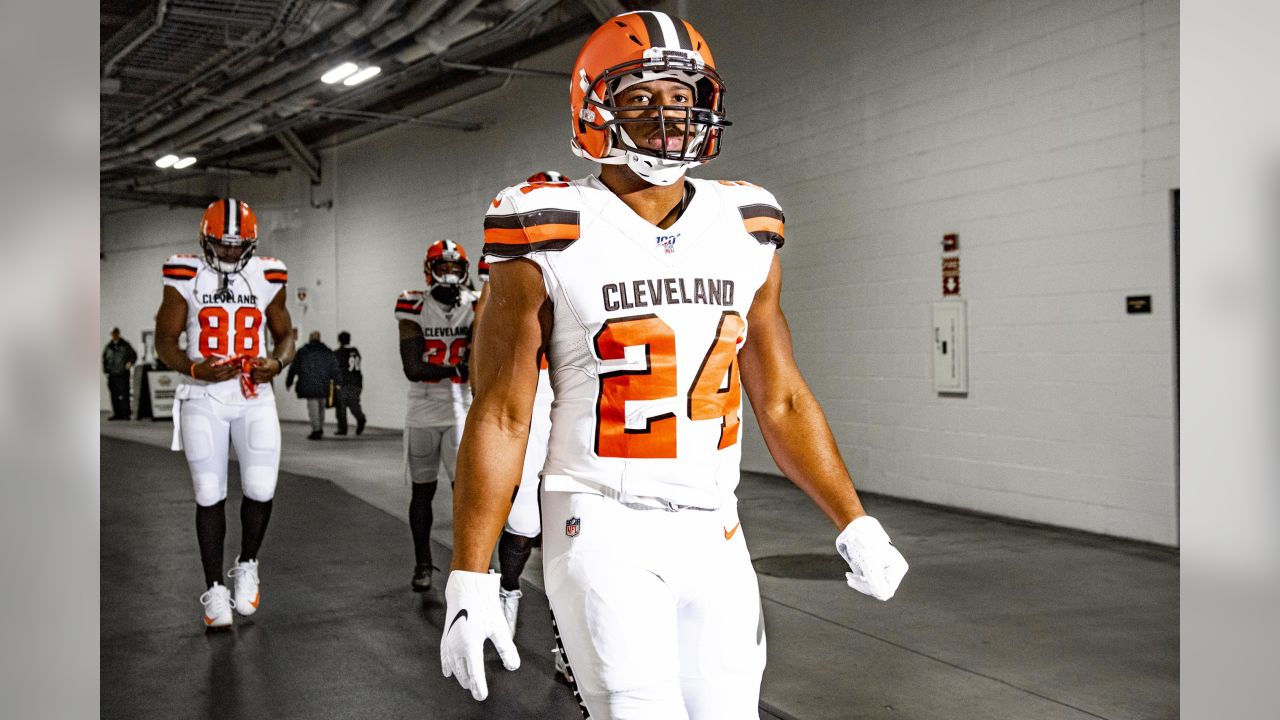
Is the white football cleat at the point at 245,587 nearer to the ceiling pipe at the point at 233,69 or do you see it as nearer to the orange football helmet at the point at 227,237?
the orange football helmet at the point at 227,237

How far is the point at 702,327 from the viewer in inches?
87.7

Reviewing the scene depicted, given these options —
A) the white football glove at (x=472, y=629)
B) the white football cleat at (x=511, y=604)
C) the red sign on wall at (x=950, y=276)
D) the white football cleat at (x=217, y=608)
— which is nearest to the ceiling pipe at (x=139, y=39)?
the white football cleat at (x=217, y=608)

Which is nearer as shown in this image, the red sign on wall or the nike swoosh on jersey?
the nike swoosh on jersey

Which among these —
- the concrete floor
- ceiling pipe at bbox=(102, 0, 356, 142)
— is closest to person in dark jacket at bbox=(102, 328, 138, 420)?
ceiling pipe at bbox=(102, 0, 356, 142)

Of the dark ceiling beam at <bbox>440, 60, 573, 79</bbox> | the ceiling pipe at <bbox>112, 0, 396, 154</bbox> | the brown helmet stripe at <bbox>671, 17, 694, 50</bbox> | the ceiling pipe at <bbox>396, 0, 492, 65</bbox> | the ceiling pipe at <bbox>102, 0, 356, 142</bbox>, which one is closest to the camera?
the brown helmet stripe at <bbox>671, 17, 694, 50</bbox>

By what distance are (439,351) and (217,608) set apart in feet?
6.27

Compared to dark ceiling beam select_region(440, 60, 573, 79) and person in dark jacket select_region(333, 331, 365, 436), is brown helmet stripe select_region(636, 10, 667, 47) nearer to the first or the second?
dark ceiling beam select_region(440, 60, 573, 79)

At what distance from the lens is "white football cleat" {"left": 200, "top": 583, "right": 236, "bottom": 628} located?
5.90 metres

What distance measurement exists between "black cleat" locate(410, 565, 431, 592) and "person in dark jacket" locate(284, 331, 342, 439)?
39.8 ft

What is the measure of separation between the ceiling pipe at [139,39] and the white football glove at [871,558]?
1113 centimetres

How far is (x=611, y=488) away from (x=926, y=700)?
9.95 ft

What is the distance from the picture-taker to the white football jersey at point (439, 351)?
22.0 feet
